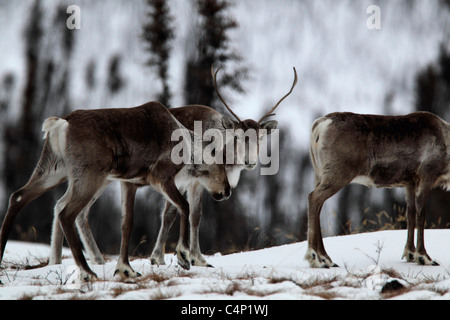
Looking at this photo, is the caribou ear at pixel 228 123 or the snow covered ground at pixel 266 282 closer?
the snow covered ground at pixel 266 282

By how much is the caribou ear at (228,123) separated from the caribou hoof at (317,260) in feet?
6.31

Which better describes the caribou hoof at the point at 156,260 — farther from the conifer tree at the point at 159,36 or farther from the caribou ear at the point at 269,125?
the conifer tree at the point at 159,36

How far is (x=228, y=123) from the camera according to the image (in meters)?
7.27

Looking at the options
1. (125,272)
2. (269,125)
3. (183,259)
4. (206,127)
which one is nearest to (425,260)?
(269,125)

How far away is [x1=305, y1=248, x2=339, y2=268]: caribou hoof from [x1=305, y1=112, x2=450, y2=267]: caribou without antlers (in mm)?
12

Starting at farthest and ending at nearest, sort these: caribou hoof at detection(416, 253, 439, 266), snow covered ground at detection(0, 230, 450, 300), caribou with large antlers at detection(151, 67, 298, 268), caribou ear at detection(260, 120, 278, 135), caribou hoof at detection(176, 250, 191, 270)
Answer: caribou ear at detection(260, 120, 278, 135), caribou with large antlers at detection(151, 67, 298, 268), caribou hoof at detection(416, 253, 439, 266), caribou hoof at detection(176, 250, 191, 270), snow covered ground at detection(0, 230, 450, 300)

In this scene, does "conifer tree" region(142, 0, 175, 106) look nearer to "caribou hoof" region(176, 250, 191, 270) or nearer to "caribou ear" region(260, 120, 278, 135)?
"caribou ear" region(260, 120, 278, 135)

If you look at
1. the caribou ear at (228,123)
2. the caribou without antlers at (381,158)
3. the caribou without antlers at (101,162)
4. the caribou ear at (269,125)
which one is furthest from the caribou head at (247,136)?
the caribou without antlers at (101,162)

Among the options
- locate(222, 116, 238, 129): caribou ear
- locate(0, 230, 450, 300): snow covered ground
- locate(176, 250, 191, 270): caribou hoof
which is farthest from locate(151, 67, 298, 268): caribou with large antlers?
locate(176, 250, 191, 270): caribou hoof

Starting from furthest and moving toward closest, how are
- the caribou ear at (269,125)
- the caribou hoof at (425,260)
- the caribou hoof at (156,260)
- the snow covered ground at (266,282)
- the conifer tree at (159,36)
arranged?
1. the conifer tree at (159,36)
2. the caribou ear at (269,125)
3. the caribou hoof at (156,260)
4. the caribou hoof at (425,260)
5. the snow covered ground at (266,282)

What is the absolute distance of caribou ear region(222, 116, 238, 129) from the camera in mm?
7256

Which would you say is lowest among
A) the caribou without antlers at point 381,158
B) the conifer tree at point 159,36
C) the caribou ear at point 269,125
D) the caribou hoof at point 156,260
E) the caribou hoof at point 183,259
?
the caribou hoof at point 156,260

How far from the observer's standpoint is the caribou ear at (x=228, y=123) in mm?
7256
